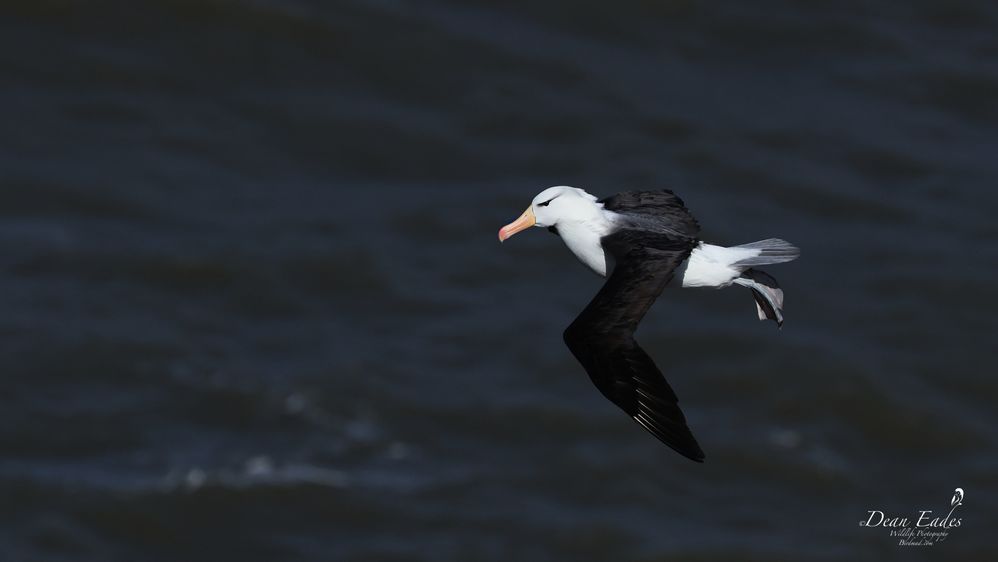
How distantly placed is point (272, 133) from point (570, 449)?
1135cm

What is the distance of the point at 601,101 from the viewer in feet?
117

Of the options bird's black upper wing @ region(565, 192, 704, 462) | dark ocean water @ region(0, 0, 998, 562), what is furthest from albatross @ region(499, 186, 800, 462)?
dark ocean water @ region(0, 0, 998, 562)

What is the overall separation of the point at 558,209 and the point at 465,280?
1902cm

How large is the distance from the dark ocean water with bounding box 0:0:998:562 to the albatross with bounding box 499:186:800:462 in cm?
1407

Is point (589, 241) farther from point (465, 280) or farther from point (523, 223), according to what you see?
point (465, 280)

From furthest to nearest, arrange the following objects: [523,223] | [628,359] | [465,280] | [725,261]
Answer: [465,280] < [523,223] < [725,261] < [628,359]

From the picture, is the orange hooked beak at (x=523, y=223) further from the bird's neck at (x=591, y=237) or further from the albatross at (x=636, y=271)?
the bird's neck at (x=591, y=237)

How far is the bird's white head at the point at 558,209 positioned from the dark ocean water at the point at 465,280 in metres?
14.2

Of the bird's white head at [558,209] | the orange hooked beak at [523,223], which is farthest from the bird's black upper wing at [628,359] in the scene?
the orange hooked beak at [523,223]

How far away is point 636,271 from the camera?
419 inches

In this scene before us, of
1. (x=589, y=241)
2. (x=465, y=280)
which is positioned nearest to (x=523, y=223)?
(x=589, y=241)

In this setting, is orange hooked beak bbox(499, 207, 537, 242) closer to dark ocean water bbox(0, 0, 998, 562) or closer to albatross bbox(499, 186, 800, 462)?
albatross bbox(499, 186, 800, 462)

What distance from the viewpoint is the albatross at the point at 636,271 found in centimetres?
1010

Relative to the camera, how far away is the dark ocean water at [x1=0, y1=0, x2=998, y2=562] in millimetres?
26406
